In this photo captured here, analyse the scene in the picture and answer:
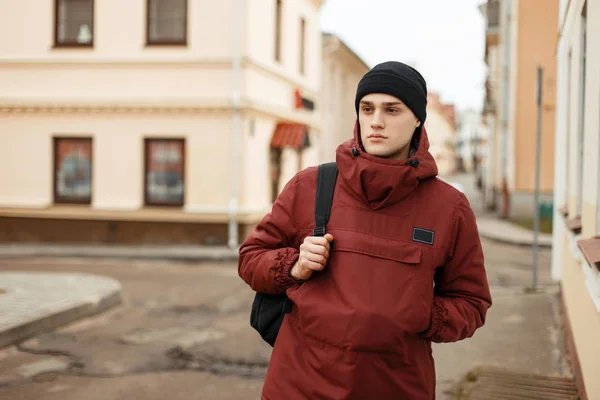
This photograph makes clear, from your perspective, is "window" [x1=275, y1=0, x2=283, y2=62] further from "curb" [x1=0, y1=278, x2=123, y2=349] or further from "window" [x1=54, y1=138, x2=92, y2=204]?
"curb" [x1=0, y1=278, x2=123, y2=349]

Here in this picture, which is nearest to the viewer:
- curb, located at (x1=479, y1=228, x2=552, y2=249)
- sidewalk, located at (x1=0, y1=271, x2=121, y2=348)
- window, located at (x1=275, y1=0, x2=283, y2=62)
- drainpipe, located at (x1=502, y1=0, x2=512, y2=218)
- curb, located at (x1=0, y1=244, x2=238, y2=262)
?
sidewalk, located at (x1=0, y1=271, x2=121, y2=348)

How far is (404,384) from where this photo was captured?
2.28m

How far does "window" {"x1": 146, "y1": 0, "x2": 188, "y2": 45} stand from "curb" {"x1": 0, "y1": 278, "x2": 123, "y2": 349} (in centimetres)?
777

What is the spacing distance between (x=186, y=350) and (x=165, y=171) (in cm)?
907

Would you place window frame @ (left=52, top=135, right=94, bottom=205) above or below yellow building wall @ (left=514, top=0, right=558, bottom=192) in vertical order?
below

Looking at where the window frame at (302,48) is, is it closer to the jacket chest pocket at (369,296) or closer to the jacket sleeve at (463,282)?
the jacket sleeve at (463,282)

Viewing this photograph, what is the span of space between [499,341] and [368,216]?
16.4 ft

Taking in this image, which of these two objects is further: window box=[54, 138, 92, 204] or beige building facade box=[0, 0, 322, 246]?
window box=[54, 138, 92, 204]

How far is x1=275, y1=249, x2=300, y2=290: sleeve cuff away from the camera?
7.91ft

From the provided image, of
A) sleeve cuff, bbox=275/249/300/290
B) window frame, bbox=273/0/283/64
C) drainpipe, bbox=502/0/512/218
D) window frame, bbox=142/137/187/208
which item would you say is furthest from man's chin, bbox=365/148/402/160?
drainpipe, bbox=502/0/512/218

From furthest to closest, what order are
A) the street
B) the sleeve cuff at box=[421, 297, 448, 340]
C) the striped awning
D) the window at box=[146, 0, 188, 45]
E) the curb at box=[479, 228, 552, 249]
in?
the striped awning
the curb at box=[479, 228, 552, 249]
the window at box=[146, 0, 188, 45]
the street
the sleeve cuff at box=[421, 297, 448, 340]

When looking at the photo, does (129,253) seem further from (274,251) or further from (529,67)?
(529,67)

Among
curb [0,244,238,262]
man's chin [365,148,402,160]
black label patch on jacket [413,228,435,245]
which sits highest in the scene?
man's chin [365,148,402,160]

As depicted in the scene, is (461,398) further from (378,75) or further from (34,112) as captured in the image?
(34,112)
